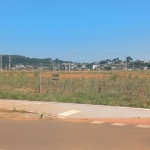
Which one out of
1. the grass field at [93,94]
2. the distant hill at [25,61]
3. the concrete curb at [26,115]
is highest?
the distant hill at [25,61]

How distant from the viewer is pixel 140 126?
9.08 metres

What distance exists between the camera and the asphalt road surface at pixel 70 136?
21.8ft

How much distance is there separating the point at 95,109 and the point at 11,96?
6.16 m

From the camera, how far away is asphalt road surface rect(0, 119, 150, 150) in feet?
21.8

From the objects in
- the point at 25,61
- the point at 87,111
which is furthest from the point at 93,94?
the point at 25,61

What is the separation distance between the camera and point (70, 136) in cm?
766

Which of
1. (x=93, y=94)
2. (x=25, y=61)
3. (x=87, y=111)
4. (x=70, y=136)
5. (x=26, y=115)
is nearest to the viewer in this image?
(x=70, y=136)

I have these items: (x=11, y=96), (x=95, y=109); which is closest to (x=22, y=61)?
(x=11, y=96)

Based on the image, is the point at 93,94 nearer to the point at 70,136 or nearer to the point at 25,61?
the point at 70,136

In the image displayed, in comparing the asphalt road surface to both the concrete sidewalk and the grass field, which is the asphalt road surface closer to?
the concrete sidewalk

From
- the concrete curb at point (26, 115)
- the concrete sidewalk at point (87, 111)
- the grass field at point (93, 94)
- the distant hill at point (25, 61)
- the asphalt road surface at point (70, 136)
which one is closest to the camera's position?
the asphalt road surface at point (70, 136)

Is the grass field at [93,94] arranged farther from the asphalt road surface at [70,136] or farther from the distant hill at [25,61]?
the distant hill at [25,61]

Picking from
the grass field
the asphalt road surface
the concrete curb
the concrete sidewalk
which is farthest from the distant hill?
the asphalt road surface

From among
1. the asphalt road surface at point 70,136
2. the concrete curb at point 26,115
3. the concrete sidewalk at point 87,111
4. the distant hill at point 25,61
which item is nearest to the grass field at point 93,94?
the concrete sidewalk at point 87,111
